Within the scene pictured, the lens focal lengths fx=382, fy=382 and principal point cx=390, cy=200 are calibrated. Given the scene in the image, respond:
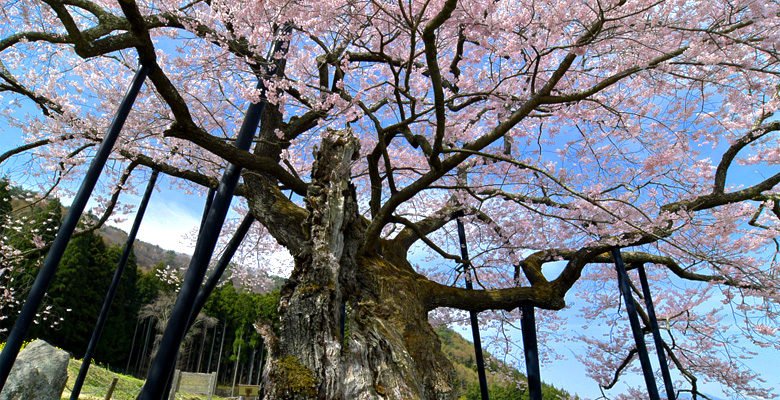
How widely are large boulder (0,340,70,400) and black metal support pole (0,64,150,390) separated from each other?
4.61 m

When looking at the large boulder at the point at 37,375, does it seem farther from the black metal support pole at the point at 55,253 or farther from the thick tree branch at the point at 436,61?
the thick tree branch at the point at 436,61

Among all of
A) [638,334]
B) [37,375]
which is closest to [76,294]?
[37,375]

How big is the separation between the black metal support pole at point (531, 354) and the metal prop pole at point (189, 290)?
435 centimetres

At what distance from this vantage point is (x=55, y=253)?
3.52m

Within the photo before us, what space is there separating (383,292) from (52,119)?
18.7 feet

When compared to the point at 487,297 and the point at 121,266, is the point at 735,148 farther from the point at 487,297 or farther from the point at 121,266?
the point at 121,266

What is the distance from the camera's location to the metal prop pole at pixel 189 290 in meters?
3.33

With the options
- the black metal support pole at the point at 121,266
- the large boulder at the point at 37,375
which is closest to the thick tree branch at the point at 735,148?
the black metal support pole at the point at 121,266

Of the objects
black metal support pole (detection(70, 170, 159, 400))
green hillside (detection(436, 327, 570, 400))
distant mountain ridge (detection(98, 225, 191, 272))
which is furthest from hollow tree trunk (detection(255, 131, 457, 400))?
distant mountain ridge (detection(98, 225, 191, 272))

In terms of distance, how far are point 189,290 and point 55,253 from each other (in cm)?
123

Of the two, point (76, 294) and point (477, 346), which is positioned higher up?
point (76, 294)

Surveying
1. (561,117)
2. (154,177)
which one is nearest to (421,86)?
(561,117)

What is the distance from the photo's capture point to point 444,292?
5258 mm

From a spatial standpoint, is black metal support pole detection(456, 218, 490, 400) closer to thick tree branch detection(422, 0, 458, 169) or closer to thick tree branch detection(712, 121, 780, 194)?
thick tree branch detection(422, 0, 458, 169)
